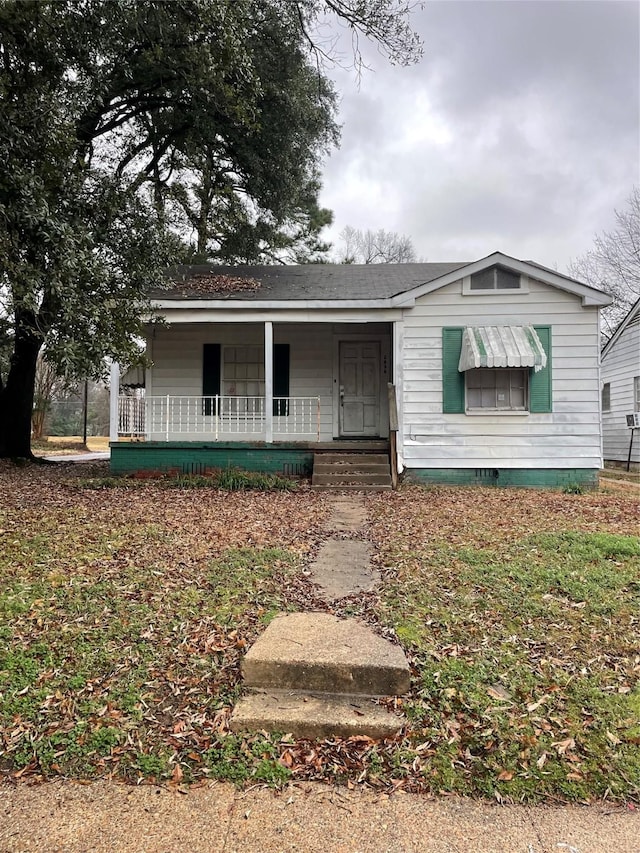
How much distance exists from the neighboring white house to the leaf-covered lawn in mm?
10791

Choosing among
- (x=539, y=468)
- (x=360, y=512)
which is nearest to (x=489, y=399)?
(x=539, y=468)

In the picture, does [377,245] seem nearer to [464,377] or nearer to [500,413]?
[464,377]

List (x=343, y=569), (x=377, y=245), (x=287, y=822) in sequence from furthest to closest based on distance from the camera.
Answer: (x=377, y=245), (x=343, y=569), (x=287, y=822)

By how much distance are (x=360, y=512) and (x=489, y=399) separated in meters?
3.97

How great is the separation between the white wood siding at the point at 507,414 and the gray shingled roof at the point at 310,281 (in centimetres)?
102

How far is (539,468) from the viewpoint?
946 cm

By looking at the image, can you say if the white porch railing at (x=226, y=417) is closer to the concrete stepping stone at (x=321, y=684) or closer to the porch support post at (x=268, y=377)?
the porch support post at (x=268, y=377)

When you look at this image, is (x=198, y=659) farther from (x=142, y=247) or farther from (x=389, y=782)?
(x=142, y=247)

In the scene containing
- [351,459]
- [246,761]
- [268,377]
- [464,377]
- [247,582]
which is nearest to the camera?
[246,761]

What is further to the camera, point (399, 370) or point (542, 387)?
point (399, 370)

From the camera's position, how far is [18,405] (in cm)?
1244

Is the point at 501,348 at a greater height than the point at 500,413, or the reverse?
the point at 501,348

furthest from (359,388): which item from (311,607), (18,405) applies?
(18,405)

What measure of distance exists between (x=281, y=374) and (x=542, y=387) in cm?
524
